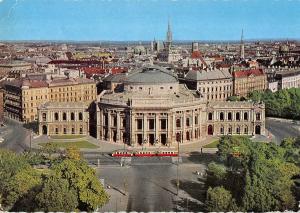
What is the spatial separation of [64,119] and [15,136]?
971cm

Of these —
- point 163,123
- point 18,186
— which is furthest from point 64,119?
point 18,186

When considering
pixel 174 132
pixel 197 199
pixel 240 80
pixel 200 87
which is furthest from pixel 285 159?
pixel 240 80

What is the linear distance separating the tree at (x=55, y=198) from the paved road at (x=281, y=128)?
55768 millimetres

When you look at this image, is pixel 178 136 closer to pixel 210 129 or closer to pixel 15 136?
pixel 210 129

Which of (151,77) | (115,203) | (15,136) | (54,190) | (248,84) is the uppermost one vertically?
(151,77)

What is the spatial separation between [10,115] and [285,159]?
243 ft

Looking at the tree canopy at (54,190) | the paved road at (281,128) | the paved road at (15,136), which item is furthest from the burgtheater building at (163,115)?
the tree canopy at (54,190)

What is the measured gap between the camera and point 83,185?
54844 millimetres

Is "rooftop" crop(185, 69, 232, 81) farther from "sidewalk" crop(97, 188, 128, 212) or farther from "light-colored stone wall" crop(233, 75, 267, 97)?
"sidewalk" crop(97, 188, 128, 212)

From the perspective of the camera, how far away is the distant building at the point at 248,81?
A: 149 m

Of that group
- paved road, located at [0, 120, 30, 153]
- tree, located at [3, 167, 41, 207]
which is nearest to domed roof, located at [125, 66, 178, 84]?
paved road, located at [0, 120, 30, 153]

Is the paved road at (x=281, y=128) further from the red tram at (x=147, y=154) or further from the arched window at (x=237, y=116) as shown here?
the red tram at (x=147, y=154)

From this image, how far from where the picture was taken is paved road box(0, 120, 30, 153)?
3701 inches

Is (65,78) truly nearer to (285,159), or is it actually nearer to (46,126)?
(46,126)
